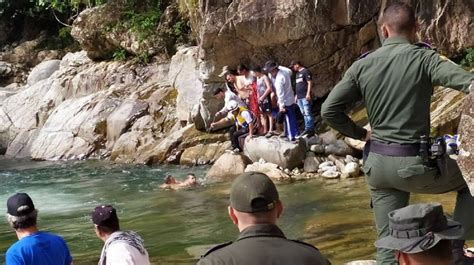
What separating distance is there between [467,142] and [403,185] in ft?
1.74

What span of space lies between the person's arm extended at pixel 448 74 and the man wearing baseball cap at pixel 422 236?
1.32 meters

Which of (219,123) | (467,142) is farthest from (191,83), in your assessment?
(467,142)

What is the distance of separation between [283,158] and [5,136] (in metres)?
14.5

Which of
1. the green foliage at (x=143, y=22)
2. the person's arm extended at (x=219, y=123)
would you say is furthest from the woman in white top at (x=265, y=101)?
the green foliage at (x=143, y=22)

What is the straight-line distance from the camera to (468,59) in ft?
50.1

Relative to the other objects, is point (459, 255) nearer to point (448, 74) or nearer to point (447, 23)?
point (448, 74)

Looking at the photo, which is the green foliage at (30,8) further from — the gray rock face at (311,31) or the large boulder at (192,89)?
the gray rock face at (311,31)

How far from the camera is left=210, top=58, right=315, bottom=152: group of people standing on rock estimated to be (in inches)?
559

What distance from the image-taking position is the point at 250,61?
17656 mm

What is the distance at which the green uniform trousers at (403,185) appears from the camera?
395 centimetres

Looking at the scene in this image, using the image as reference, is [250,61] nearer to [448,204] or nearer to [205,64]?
[205,64]

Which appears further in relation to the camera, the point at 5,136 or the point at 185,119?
the point at 5,136

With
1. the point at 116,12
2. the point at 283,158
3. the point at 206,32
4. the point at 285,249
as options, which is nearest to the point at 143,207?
the point at 283,158

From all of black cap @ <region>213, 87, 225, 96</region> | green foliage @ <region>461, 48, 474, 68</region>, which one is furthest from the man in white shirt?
green foliage @ <region>461, 48, 474, 68</region>
